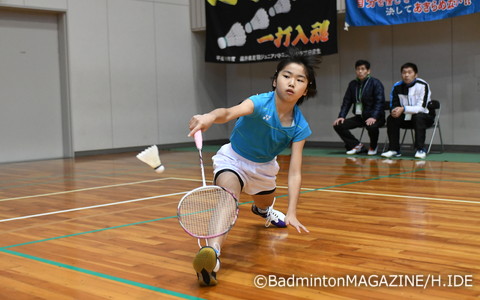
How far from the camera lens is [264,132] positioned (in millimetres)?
3359

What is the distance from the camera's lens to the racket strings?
2.82m

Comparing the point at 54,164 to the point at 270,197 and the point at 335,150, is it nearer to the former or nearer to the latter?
the point at 335,150

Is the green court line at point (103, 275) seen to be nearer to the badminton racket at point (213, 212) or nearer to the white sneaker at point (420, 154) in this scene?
the badminton racket at point (213, 212)

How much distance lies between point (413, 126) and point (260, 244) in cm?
596

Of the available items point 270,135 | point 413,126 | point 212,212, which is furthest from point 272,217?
point 413,126

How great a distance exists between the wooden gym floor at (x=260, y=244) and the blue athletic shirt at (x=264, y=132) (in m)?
0.55

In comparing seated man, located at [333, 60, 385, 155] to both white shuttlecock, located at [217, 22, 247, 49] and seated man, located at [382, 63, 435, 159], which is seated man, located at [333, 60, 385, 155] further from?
white shuttlecock, located at [217, 22, 247, 49]

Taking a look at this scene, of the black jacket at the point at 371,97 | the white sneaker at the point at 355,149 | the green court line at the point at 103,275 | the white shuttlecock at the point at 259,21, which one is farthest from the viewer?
the white shuttlecock at the point at 259,21

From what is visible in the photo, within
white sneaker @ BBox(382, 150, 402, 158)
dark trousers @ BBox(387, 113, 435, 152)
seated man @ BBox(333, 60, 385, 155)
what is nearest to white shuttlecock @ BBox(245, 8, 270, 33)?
seated man @ BBox(333, 60, 385, 155)

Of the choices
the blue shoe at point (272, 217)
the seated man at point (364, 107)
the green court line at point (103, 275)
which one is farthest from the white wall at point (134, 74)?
the green court line at point (103, 275)

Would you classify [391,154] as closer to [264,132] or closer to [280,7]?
[280,7]

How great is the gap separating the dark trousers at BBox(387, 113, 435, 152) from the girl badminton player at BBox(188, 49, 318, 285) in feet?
18.2

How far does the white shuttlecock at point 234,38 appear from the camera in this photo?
11.4 metres

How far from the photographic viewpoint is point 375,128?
927 cm
